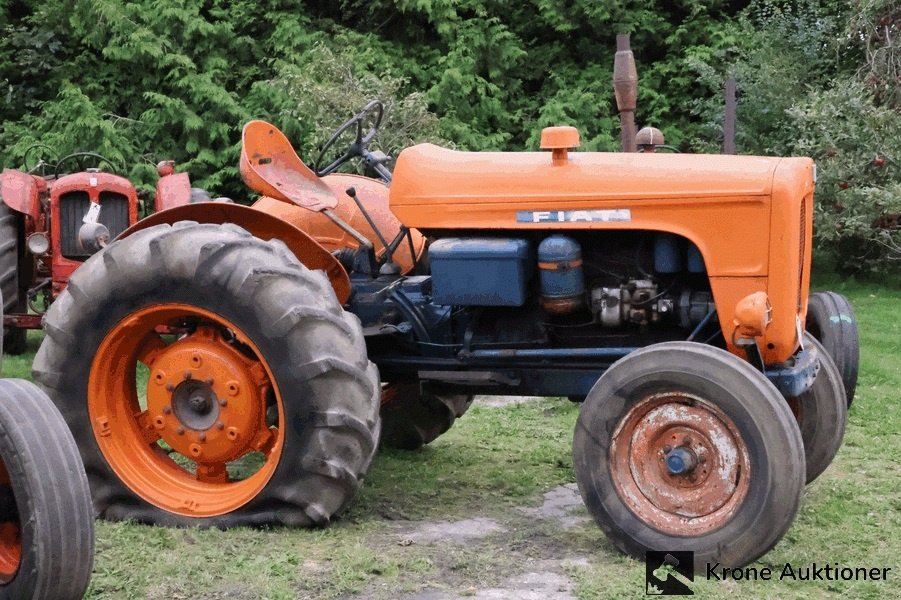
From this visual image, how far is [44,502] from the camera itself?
132 inches

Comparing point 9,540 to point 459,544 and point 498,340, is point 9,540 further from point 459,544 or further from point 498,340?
point 498,340

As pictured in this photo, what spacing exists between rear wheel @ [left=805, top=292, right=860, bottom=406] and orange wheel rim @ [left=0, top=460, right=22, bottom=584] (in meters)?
3.61

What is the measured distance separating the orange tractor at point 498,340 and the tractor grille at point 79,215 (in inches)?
140

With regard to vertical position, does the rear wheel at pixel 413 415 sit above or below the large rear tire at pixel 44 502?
below

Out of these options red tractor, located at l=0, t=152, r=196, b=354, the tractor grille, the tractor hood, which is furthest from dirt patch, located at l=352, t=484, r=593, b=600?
the tractor grille

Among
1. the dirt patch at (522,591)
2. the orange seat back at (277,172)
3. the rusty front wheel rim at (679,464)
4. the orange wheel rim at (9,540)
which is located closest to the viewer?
the orange wheel rim at (9,540)

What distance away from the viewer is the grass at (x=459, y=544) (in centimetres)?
388

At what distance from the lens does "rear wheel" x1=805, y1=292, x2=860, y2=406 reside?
5.54 meters

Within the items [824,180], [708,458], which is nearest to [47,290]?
[708,458]

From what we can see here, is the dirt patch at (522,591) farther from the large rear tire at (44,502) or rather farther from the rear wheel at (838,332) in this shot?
the rear wheel at (838,332)

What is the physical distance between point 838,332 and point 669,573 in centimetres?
208

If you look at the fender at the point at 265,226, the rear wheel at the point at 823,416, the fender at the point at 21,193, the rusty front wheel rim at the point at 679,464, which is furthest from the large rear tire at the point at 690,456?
the fender at the point at 21,193

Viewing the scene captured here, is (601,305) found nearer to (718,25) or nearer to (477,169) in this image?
(477,169)

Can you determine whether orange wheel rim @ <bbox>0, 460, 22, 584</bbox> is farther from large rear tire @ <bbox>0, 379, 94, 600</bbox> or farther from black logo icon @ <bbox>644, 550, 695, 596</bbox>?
black logo icon @ <bbox>644, 550, 695, 596</bbox>
